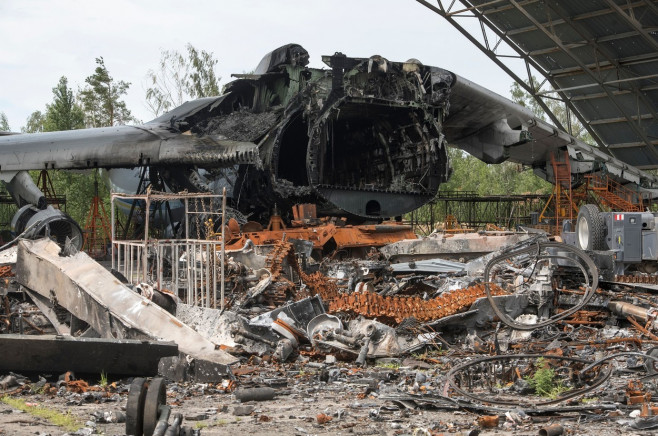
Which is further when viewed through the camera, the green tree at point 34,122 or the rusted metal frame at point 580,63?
the green tree at point 34,122

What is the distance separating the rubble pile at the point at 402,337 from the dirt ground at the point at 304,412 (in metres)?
0.04

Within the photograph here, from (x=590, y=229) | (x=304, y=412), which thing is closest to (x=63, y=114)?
(x=590, y=229)

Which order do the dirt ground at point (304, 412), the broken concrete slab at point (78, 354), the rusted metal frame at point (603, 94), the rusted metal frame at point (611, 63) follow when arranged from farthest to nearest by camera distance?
the rusted metal frame at point (603, 94)
the rusted metal frame at point (611, 63)
the broken concrete slab at point (78, 354)
the dirt ground at point (304, 412)

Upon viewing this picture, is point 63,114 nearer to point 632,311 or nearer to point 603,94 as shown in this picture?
point 603,94

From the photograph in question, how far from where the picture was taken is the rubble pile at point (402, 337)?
644cm

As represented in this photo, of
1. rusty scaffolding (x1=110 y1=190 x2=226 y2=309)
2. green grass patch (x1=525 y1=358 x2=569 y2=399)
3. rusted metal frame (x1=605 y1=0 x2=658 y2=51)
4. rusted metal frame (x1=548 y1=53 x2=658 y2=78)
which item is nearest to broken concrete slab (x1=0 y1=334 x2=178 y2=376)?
rusty scaffolding (x1=110 y1=190 x2=226 y2=309)

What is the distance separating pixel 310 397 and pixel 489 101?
1872 cm

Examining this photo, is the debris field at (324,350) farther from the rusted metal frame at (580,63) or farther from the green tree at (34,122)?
the green tree at (34,122)

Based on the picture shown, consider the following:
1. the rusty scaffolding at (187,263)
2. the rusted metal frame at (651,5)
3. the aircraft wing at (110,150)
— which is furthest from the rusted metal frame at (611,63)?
the rusty scaffolding at (187,263)

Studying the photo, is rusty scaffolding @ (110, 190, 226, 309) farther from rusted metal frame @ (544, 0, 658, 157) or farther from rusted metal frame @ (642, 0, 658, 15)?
rusted metal frame @ (544, 0, 658, 157)

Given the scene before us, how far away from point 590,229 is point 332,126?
811cm

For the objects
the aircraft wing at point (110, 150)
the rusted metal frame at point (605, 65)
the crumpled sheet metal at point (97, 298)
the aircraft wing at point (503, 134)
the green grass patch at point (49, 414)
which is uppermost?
the rusted metal frame at point (605, 65)

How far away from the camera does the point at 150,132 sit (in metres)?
20.6

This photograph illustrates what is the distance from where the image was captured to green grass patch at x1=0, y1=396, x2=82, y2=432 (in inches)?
230
